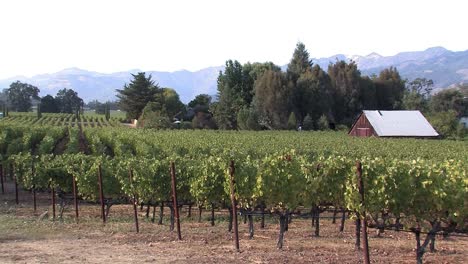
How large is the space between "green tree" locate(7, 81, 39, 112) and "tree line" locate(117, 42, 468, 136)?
63962 millimetres

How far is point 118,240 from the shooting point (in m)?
12.3

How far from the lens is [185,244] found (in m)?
11.6

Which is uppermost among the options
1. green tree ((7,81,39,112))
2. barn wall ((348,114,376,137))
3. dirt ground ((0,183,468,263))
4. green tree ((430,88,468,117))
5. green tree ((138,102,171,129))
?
green tree ((7,81,39,112))

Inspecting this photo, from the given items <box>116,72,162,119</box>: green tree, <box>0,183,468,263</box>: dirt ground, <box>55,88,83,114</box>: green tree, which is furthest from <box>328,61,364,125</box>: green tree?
<box>55,88,83,114</box>: green tree

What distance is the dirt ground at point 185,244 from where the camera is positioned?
395 inches

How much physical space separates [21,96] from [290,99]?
340ft

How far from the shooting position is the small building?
213 ft

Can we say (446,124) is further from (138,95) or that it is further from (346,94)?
(138,95)

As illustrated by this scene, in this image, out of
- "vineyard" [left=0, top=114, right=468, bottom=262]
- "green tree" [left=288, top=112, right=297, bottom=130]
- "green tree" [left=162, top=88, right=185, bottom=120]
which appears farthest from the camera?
"green tree" [left=162, top=88, right=185, bottom=120]

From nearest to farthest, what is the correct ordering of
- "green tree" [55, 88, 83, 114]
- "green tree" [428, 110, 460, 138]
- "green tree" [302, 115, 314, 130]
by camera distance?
"green tree" [428, 110, 460, 138] < "green tree" [302, 115, 314, 130] < "green tree" [55, 88, 83, 114]

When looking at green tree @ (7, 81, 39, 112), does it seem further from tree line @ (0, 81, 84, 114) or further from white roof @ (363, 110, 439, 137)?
white roof @ (363, 110, 439, 137)

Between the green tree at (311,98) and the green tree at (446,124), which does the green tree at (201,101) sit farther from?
the green tree at (446,124)

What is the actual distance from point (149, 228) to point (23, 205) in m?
7.91

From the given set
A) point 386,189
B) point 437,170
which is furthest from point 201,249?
point 437,170
